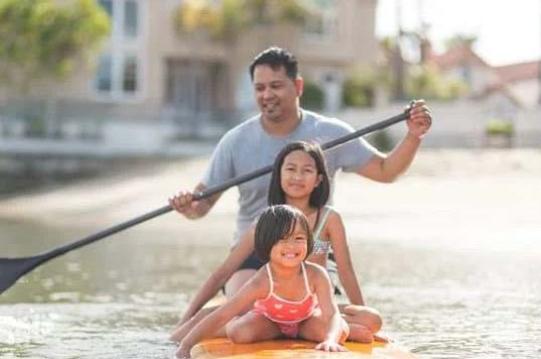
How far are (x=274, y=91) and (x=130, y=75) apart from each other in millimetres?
41096

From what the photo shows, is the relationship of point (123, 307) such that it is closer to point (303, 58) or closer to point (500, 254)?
point (500, 254)

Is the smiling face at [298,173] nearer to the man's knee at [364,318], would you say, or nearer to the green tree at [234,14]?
the man's knee at [364,318]

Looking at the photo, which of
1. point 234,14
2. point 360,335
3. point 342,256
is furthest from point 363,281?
point 234,14

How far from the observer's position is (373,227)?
907 inches

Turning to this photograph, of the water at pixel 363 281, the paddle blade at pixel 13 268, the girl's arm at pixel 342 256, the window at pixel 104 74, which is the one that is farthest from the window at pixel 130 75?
the girl's arm at pixel 342 256

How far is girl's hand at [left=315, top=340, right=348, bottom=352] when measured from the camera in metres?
6.11

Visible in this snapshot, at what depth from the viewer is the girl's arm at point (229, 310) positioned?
21.4 feet

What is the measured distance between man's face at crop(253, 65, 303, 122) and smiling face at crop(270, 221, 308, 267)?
1578 millimetres

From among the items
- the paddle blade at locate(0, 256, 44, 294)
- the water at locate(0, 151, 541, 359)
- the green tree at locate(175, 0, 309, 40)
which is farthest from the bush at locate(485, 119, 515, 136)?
the paddle blade at locate(0, 256, 44, 294)

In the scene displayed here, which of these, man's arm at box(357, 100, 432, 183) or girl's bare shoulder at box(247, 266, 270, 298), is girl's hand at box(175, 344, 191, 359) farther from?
man's arm at box(357, 100, 432, 183)

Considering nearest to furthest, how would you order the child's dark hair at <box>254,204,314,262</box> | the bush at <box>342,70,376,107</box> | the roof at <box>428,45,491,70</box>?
the child's dark hair at <box>254,204,314,262</box> < the bush at <box>342,70,376,107</box> < the roof at <box>428,45,491,70</box>

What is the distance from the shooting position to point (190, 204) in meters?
7.79

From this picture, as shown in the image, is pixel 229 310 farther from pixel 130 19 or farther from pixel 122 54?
→ pixel 130 19

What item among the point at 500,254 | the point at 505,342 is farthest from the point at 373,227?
the point at 505,342
